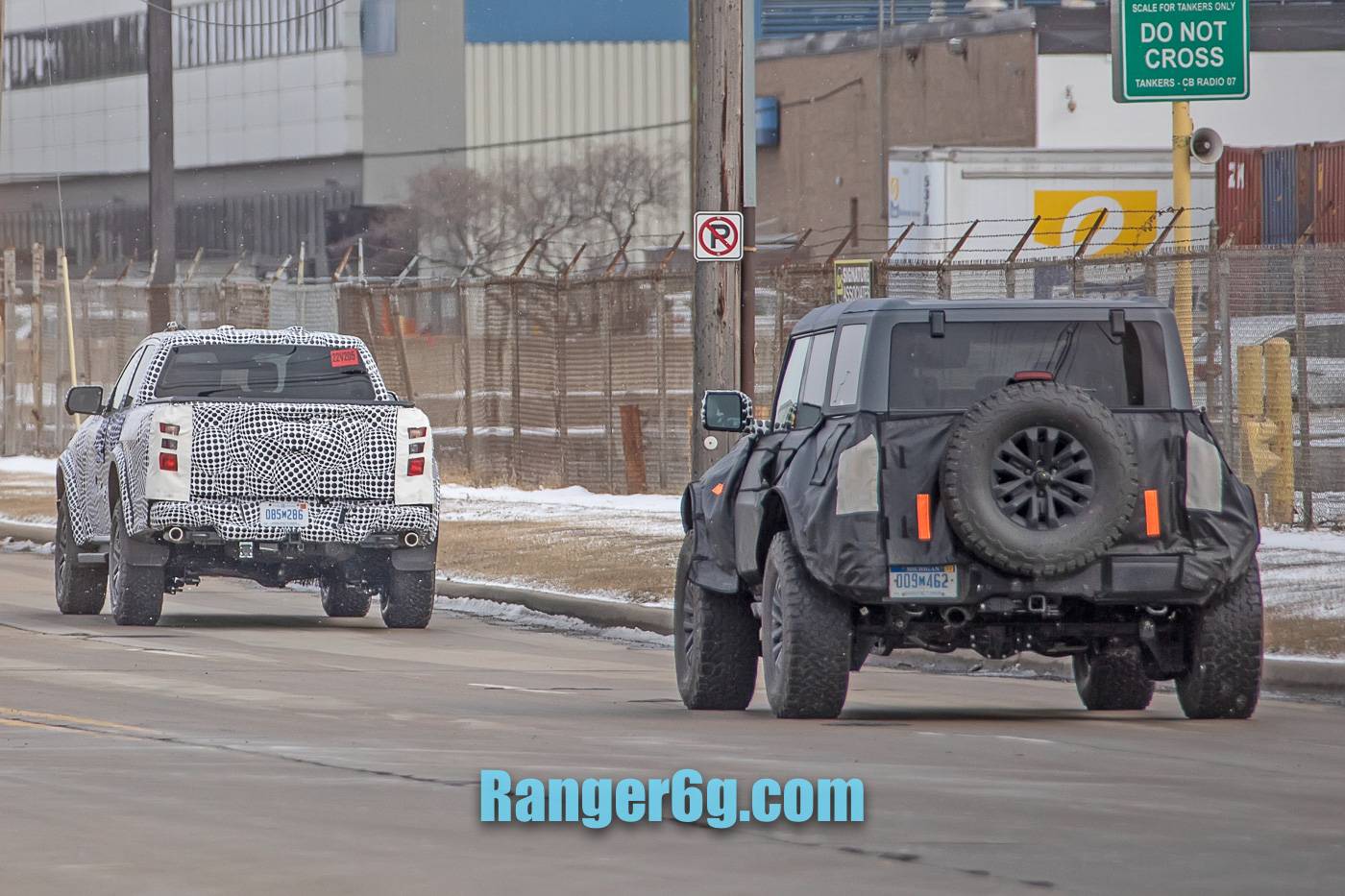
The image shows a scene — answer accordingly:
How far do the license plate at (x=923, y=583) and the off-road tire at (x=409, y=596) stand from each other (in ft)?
22.0

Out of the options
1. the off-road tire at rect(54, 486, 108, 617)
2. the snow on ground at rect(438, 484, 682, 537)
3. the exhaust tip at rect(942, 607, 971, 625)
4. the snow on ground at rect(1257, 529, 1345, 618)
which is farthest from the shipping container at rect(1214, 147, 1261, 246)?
the exhaust tip at rect(942, 607, 971, 625)

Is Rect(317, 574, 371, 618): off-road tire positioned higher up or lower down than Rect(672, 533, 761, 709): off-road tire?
lower down

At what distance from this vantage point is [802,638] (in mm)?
10742

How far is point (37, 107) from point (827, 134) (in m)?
37.5

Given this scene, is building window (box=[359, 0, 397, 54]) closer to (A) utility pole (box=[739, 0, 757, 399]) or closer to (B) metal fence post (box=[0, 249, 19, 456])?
(B) metal fence post (box=[0, 249, 19, 456])

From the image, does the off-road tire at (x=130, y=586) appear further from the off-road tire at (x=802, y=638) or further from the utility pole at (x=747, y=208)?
the off-road tire at (x=802, y=638)

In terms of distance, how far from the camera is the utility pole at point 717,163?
18.4 m

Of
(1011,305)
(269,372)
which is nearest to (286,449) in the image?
(269,372)

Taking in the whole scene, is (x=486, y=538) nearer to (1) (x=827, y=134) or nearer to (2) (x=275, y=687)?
(2) (x=275, y=687)

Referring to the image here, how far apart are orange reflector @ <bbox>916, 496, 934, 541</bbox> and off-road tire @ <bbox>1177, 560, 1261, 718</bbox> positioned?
1323 mm

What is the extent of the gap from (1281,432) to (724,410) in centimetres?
1120

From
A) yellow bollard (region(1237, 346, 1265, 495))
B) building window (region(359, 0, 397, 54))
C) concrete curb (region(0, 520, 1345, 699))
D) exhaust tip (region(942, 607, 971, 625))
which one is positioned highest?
building window (region(359, 0, 397, 54))

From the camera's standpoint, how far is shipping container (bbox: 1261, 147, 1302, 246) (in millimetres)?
52188

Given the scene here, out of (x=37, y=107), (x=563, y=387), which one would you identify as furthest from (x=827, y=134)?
(x=563, y=387)
